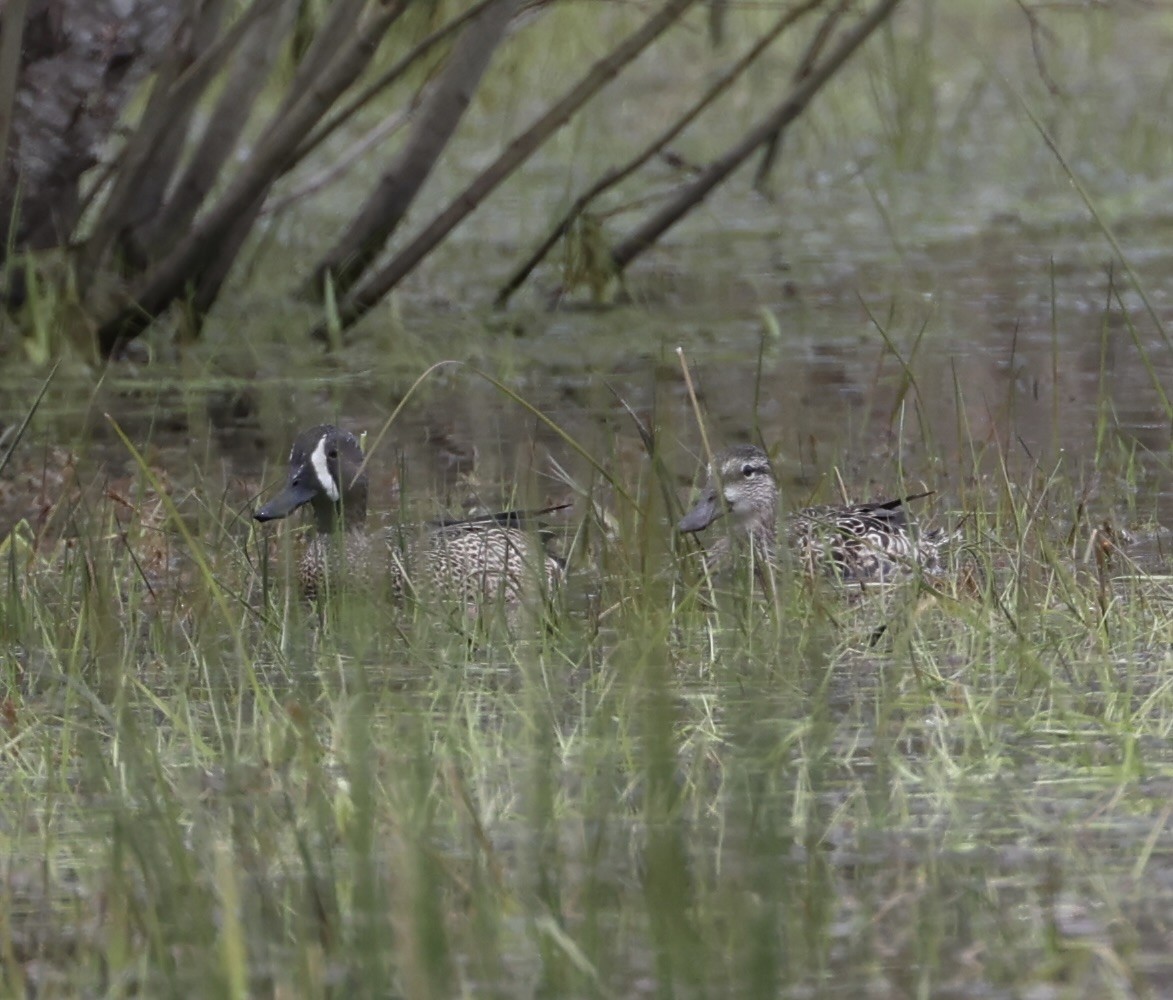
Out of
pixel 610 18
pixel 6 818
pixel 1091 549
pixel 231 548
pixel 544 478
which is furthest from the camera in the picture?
pixel 610 18

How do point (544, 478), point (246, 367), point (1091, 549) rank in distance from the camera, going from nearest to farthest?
1. point (1091, 549)
2. point (544, 478)
3. point (246, 367)

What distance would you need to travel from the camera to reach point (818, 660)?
129 inches

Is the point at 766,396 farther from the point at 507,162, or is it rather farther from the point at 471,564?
the point at 471,564

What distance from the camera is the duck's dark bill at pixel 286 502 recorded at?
5.04 meters

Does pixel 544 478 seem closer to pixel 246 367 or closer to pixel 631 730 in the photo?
pixel 246 367

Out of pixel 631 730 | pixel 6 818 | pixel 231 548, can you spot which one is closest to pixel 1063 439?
pixel 231 548

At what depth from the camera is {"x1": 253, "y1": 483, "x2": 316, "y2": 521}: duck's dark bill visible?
16.5 ft

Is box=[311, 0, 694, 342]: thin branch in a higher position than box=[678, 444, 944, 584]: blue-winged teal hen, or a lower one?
higher

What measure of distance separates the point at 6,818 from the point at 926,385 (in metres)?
4.01

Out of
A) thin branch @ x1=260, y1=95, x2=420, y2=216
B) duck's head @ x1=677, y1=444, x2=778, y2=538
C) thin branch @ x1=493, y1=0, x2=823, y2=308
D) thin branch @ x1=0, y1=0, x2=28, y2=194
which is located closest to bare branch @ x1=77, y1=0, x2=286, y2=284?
thin branch @ x1=260, y1=95, x2=420, y2=216

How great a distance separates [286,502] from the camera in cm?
519

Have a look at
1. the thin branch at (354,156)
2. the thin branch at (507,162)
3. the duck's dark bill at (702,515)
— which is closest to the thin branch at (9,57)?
the duck's dark bill at (702,515)

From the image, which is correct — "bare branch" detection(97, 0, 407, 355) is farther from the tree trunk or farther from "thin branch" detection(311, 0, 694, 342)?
"thin branch" detection(311, 0, 694, 342)

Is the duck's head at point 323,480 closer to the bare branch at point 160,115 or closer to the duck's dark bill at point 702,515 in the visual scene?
the duck's dark bill at point 702,515
